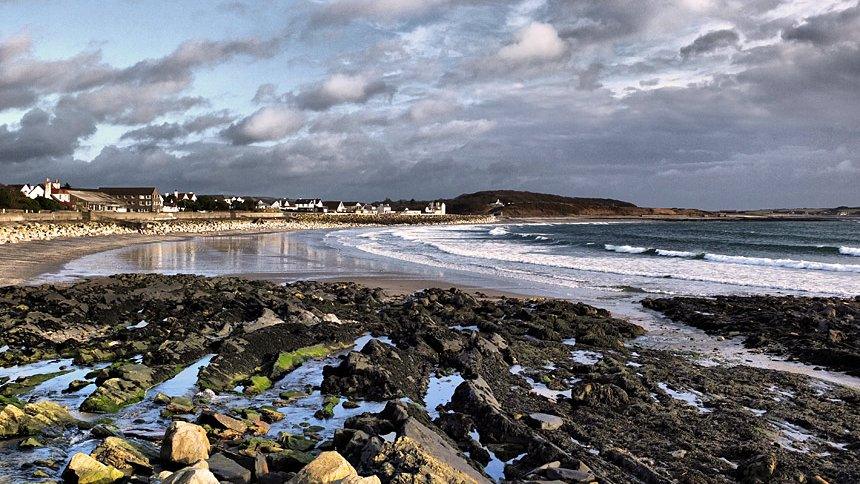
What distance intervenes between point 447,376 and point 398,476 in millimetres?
5065

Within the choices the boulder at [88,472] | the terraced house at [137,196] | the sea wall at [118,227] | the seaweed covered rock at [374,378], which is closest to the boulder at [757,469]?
the seaweed covered rock at [374,378]

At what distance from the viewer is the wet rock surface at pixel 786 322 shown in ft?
40.4

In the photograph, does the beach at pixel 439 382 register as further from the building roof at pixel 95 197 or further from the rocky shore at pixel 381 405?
the building roof at pixel 95 197

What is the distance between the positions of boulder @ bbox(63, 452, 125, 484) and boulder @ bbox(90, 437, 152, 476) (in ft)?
0.53

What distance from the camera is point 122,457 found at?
5.64 m

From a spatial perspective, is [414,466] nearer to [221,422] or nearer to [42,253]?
[221,422]

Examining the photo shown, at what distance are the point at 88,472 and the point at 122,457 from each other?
0.41 meters

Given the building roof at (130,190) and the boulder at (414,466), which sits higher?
the building roof at (130,190)

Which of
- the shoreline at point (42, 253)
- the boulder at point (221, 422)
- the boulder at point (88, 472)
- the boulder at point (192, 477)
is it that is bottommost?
the shoreline at point (42, 253)

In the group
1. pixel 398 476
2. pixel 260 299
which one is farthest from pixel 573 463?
pixel 260 299

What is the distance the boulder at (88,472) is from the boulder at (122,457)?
Result: 0.16 meters

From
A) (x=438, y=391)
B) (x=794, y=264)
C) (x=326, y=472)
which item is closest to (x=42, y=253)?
(x=438, y=391)

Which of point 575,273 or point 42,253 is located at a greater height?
point 575,273

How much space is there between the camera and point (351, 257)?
38.2 m
